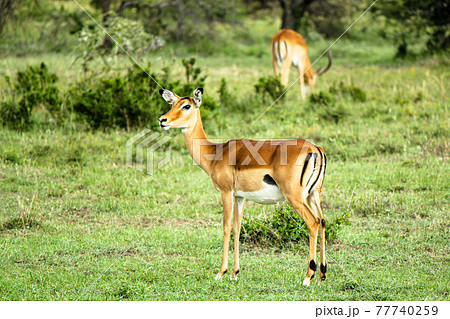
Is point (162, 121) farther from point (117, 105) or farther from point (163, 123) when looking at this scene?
point (117, 105)

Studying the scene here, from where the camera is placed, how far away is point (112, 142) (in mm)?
8266

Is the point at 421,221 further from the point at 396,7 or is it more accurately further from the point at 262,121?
the point at 396,7

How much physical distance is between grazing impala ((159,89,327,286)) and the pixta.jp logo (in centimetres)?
317

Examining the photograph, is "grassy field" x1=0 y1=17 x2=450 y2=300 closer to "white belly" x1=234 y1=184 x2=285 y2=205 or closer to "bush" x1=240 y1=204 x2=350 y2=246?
"bush" x1=240 y1=204 x2=350 y2=246

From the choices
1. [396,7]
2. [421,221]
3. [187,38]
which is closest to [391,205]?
[421,221]

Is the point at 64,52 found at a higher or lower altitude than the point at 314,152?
lower

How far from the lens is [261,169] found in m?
4.09

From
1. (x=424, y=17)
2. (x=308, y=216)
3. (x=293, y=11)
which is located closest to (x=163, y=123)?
(x=308, y=216)

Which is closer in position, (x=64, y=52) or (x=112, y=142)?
(x=112, y=142)

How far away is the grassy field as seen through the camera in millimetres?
4340

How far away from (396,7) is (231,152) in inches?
435

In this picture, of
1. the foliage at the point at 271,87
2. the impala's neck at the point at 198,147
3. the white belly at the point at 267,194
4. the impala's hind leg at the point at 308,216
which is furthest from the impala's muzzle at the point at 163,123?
the foliage at the point at 271,87

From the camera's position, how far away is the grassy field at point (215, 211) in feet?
14.2

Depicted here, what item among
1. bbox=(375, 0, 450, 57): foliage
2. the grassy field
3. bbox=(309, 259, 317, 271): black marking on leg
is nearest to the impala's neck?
the grassy field
